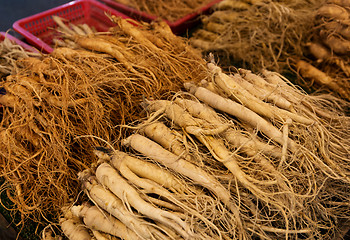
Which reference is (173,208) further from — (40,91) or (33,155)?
(40,91)

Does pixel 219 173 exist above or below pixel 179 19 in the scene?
below

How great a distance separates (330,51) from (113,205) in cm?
274

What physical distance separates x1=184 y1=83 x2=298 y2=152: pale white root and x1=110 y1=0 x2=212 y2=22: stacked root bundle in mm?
2114

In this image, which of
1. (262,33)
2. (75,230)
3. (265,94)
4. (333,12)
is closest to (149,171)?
(75,230)

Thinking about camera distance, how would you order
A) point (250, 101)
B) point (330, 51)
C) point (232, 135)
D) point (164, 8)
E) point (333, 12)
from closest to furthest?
point (232, 135) → point (250, 101) → point (333, 12) → point (330, 51) → point (164, 8)

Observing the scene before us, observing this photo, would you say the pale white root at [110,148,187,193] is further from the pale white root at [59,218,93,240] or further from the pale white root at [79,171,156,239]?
the pale white root at [59,218,93,240]

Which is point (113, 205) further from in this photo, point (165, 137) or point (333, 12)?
point (333, 12)

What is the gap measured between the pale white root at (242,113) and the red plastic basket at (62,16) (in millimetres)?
1739

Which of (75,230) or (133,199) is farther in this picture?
(75,230)

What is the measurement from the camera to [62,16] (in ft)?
11.2

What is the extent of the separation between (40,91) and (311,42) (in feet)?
9.16

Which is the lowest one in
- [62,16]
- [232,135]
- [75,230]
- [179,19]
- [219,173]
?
[75,230]

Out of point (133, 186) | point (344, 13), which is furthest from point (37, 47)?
point (344, 13)

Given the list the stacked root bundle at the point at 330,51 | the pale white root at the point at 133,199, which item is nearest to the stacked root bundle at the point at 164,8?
the stacked root bundle at the point at 330,51
